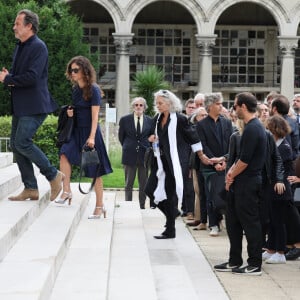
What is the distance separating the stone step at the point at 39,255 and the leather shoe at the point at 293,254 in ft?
7.47

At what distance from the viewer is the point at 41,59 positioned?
296 inches

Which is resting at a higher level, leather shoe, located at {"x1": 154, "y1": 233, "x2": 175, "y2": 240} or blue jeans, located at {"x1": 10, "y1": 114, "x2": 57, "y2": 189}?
blue jeans, located at {"x1": 10, "y1": 114, "x2": 57, "y2": 189}

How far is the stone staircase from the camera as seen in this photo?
544cm

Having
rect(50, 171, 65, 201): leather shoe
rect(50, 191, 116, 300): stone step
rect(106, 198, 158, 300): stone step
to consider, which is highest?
rect(50, 171, 65, 201): leather shoe

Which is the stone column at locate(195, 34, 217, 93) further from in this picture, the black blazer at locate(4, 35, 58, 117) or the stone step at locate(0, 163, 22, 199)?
the black blazer at locate(4, 35, 58, 117)

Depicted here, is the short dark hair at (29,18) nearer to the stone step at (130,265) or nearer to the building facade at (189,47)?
the stone step at (130,265)

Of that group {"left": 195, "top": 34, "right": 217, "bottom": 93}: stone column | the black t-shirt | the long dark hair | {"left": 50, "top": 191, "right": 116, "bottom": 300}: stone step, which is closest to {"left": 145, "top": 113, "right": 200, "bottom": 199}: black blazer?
{"left": 50, "top": 191, "right": 116, "bottom": 300}: stone step

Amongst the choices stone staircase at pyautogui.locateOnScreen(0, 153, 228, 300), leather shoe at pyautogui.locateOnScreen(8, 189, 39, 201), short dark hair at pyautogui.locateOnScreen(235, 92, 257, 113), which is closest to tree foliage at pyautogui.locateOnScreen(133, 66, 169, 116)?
stone staircase at pyautogui.locateOnScreen(0, 153, 228, 300)

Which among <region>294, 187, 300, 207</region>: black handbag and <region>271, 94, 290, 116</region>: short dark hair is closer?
<region>294, 187, 300, 207</region>: black handbag

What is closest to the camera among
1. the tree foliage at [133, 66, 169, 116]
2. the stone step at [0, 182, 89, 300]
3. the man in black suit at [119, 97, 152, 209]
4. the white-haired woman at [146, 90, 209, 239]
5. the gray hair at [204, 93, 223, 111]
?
the stone step at [0, 182, 89, 300]

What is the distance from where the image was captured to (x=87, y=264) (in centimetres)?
638

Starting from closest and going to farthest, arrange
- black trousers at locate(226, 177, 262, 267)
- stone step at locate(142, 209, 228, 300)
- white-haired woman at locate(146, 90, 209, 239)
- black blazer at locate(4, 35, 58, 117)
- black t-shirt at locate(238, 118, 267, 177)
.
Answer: stone step at locate(142, 209, 228, 300) → black t-shirt at locate(238, 118, 267, 177) → black trousers at locate(226, 177, 262, 267) → black blazer at locate(4, 35, 58, 117) → white-haired woman at locate(146, 90, 209, 239)

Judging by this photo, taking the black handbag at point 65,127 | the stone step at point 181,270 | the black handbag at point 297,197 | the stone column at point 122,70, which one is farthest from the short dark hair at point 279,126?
the stone column at point 122,70

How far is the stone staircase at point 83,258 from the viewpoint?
17.9 feet
